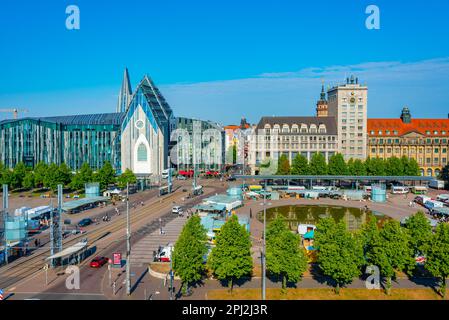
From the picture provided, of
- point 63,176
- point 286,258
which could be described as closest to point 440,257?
point 286,258

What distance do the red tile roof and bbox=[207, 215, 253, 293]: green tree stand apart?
85436mm

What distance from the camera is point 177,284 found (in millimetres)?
30688

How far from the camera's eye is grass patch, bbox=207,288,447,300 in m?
28.0

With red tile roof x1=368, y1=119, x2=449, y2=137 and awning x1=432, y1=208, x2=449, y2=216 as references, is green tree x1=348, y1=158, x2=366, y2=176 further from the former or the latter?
awning x1=432, y1=208, x2=449, y2=216

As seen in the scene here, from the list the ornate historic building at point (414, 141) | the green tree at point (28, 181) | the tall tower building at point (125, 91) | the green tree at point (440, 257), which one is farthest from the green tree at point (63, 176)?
the tall tower building at point (125, 91)

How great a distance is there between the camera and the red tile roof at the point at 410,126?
10612 centimetres

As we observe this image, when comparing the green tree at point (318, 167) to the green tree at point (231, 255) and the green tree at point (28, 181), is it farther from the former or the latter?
the green tree at point (231, 255)

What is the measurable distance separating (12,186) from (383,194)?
72478mm

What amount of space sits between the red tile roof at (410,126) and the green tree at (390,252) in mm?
80765

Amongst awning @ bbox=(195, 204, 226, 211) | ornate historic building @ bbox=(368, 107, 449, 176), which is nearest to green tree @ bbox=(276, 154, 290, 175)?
ornate historic building @ bbox=(368, 107, 449, 176)

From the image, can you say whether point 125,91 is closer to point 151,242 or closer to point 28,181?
point 28,181

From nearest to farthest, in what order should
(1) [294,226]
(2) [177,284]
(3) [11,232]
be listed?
(2) [177,284] → (3) [11,232] → (1) [294,226]
